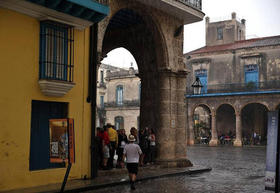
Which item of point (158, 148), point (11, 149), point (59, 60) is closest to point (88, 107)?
point (59, 60)

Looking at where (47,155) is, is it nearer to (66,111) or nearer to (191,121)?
(66,111)

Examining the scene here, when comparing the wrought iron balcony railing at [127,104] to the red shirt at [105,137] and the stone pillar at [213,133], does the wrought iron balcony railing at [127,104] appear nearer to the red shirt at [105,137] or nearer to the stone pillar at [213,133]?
the stone pillar at [213,133]

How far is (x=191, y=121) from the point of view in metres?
34.7

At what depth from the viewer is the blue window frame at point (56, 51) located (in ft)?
32.1

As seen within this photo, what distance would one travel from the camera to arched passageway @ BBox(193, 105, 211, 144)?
3597 cm

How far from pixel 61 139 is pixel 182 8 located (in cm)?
727

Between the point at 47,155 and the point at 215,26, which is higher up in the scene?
the point at 215,26

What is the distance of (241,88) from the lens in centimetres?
3391

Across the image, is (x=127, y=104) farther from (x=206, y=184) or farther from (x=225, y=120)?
(x=206, y=184)

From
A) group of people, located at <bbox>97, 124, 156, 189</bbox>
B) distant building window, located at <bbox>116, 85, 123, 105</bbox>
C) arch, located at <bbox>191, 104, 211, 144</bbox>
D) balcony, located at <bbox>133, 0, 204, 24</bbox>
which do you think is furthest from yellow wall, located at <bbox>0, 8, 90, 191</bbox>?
distant building window, located at <bbox>116, 85, 123, 105</bbox>

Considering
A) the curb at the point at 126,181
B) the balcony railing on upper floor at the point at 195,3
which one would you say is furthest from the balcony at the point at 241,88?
the curb at the point at 126,181

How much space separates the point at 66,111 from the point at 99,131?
1.69m

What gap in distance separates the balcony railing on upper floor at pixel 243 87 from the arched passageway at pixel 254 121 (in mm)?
2866

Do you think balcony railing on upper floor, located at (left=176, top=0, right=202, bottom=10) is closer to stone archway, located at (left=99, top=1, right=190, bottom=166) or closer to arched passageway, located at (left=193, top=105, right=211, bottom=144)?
stone archway, located at (left=99, top=1, right=190, bottom=166)
